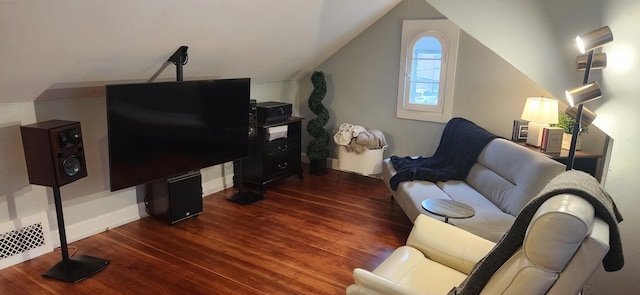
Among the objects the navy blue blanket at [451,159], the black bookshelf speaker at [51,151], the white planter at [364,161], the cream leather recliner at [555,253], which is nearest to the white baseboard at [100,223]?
the black bookshelf speaker at [51,151]

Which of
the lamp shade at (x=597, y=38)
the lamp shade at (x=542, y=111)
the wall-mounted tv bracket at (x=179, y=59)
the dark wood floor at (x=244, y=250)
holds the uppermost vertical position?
the lamp shade at (x=597, y=38)

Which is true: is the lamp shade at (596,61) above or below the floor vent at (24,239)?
above

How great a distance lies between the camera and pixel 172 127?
3.19 meters

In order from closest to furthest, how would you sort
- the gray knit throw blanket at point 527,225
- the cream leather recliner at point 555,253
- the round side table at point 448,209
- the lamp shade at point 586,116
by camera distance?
1. the cream leather recliner at point 555,253
2. the gray knit throw blanket at point 527,225
3. the lamp shade at point 586,116
4. the round side table at point 448,209

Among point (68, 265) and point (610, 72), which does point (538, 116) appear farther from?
point (68, 265)

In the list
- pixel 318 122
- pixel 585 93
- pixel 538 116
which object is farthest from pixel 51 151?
pixel 538 116

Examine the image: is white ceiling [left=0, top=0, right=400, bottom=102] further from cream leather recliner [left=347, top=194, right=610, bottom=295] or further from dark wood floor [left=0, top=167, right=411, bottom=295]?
cream leather recliner [left=347, top=194, right=610, bottom=295]

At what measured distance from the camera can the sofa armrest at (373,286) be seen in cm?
164

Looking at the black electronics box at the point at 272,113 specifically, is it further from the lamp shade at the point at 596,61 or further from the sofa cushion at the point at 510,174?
the lamp shade at the point at 596,61

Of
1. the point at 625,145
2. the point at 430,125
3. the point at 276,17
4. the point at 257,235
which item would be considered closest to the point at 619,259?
the point at 625,145

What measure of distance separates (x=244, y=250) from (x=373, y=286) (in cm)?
167

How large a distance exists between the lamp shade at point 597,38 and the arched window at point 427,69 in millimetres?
2376

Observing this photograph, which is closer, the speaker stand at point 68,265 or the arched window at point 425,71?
the speaker stand at point 68,265

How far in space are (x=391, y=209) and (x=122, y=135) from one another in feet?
8.20
